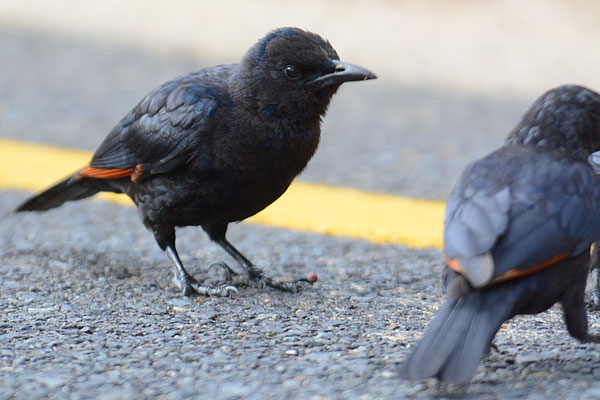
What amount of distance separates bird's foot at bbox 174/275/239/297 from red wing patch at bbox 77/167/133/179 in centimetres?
62

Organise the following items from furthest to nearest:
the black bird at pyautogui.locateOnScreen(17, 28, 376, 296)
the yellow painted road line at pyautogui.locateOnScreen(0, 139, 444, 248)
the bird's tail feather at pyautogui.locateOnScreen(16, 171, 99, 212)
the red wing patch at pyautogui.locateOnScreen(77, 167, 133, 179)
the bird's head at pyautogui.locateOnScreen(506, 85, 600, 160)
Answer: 1. the yellow painted road line at pyautogui.locateOnScreen(0, 139, 444, 248)
2. the bird's tail feather at pyautogui.locateOnScreen(16, 171, 99, 212)
3. the red wing patch at pyautogui.locateOnScreen(77, 167, 133, 179)
4. the black bird at pyautogui.locateOnScreen(17, 28, 376, 296)
5. the bird's head at pyautogui.locateOnScreen(506, 85, 600, 160)

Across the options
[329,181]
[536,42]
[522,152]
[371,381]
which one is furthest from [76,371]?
[536,42]

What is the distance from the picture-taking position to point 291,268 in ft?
15.8

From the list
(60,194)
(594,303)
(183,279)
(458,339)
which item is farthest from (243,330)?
(60,194)

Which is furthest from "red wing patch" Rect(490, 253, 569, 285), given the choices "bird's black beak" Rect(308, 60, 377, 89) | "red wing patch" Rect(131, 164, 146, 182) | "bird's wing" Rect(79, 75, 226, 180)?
"red wing patch" Rect(131, 164, 146, 182)

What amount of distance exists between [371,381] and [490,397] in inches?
15.6

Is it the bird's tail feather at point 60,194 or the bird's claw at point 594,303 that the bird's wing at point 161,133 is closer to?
the bird's tail feather at point 60,194

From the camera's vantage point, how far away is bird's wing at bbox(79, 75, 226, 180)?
418 cm

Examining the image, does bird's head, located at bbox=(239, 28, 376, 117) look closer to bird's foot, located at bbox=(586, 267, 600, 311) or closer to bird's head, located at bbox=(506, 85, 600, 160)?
bird's head, located at bbox=(506, 85, 600, 160)

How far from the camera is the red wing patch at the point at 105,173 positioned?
4.57 meters

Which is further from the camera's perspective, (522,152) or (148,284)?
(148,284)

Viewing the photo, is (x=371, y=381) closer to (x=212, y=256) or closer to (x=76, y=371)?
(x=76, y=371)

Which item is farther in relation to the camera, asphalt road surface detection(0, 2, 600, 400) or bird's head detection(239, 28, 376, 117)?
bird's head detection(239, 28, 376, 117)

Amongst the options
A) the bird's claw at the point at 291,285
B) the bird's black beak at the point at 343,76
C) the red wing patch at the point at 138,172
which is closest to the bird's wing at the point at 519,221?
the bird's black beak at the point at 343,76
